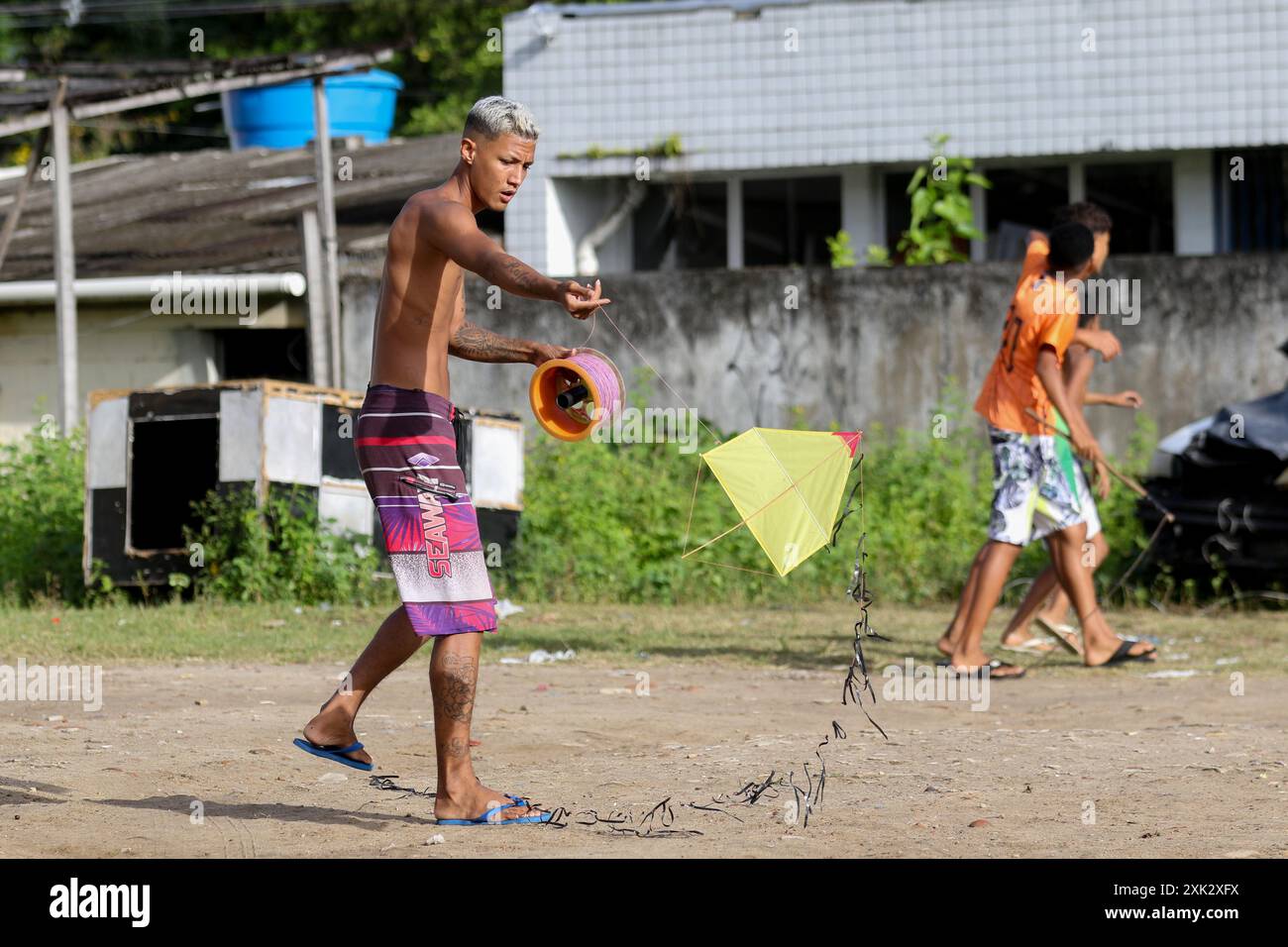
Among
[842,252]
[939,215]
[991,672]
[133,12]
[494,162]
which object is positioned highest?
[133,12]

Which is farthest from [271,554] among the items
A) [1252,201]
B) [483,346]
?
[1252,201]

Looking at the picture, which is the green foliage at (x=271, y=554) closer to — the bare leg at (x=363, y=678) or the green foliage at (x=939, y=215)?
the bare leg at (x=363, y=678)

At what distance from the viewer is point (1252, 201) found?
1577cm

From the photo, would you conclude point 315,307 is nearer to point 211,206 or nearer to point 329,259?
point 329,259

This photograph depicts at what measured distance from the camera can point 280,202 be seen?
18.0 m

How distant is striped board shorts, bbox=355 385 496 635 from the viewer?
5043 mm

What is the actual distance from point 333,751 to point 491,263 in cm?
164

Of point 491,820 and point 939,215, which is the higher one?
point 939,215

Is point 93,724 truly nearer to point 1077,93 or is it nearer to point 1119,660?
point 1119,660

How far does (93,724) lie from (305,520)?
13.4 feet

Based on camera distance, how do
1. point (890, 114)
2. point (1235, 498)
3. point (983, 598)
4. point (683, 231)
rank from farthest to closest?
point (683, 231), point (890, 114), point (1235, 498), point (983, 598)

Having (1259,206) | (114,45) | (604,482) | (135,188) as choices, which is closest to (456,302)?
(604,482)

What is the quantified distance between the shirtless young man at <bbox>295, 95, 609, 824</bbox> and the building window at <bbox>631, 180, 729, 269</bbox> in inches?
452

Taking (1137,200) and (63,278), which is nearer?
(63,278)
